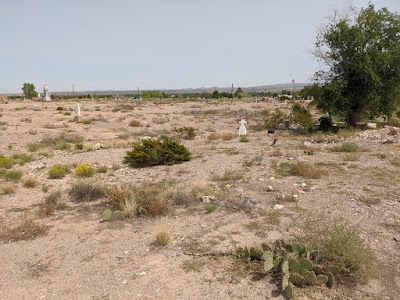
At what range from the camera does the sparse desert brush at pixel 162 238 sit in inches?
210

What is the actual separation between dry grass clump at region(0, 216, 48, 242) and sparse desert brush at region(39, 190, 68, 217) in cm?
59

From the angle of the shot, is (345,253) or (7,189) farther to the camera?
(7,189)

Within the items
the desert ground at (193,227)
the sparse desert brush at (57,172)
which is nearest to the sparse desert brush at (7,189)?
the desert ground at (193,227)

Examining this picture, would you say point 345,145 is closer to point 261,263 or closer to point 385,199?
point 385,199

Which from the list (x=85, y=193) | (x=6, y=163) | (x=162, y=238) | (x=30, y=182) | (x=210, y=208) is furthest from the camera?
(x=6, y=163)

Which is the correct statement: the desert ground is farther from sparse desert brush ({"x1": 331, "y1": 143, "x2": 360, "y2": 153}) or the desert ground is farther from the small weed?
sparse desert brush ({"x1": 331, "y1": 143, "x2": 360, "y2": 153})

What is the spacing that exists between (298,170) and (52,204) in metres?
6.30

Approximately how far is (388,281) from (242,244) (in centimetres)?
199

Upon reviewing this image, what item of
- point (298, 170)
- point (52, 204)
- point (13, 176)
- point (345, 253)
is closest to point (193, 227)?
point (345, 253)

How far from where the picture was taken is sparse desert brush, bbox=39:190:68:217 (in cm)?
693

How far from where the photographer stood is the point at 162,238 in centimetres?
533

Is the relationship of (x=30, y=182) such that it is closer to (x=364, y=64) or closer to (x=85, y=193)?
(x=85, y=193)

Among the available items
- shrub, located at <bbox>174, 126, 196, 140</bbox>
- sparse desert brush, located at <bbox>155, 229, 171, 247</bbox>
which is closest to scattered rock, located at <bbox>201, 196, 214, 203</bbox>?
sparse desert brush, located at <bbox>155, 229, 171, 247</bbox>

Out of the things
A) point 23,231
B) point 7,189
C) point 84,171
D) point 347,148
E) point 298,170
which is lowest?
point 23,231
